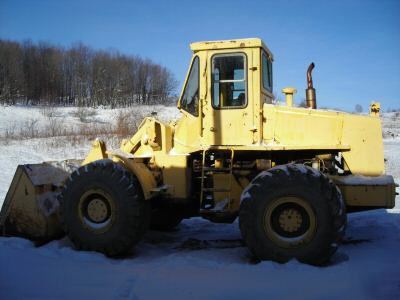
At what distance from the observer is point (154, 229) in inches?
303

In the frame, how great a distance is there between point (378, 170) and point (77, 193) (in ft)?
13.3

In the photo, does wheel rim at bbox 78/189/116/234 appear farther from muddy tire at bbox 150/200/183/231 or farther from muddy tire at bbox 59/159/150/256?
muddy tire at bbox 150/200/183/231

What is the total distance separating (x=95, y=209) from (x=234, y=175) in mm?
2006

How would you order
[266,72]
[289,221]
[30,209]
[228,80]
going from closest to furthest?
[289,221] → [228,80] → [266,72] → [30,209]

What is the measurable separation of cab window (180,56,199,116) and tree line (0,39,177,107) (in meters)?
35.1

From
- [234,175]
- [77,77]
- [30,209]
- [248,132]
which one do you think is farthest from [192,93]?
[77,77]

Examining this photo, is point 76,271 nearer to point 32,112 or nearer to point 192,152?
point 192,152

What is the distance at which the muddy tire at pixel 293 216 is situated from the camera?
16.6 ft

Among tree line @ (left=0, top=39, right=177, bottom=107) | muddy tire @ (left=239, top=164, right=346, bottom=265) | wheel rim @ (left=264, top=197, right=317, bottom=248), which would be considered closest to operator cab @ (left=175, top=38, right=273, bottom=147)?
muddy tire @ (left=239, top=164, right=346, bottom=265)

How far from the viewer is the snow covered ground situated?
170 inches

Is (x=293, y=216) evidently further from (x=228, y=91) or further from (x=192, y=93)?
(x=192, y=93)

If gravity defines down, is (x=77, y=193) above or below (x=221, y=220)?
above

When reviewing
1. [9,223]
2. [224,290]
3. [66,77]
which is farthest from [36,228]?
[66,77]

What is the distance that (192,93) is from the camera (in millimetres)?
6246
